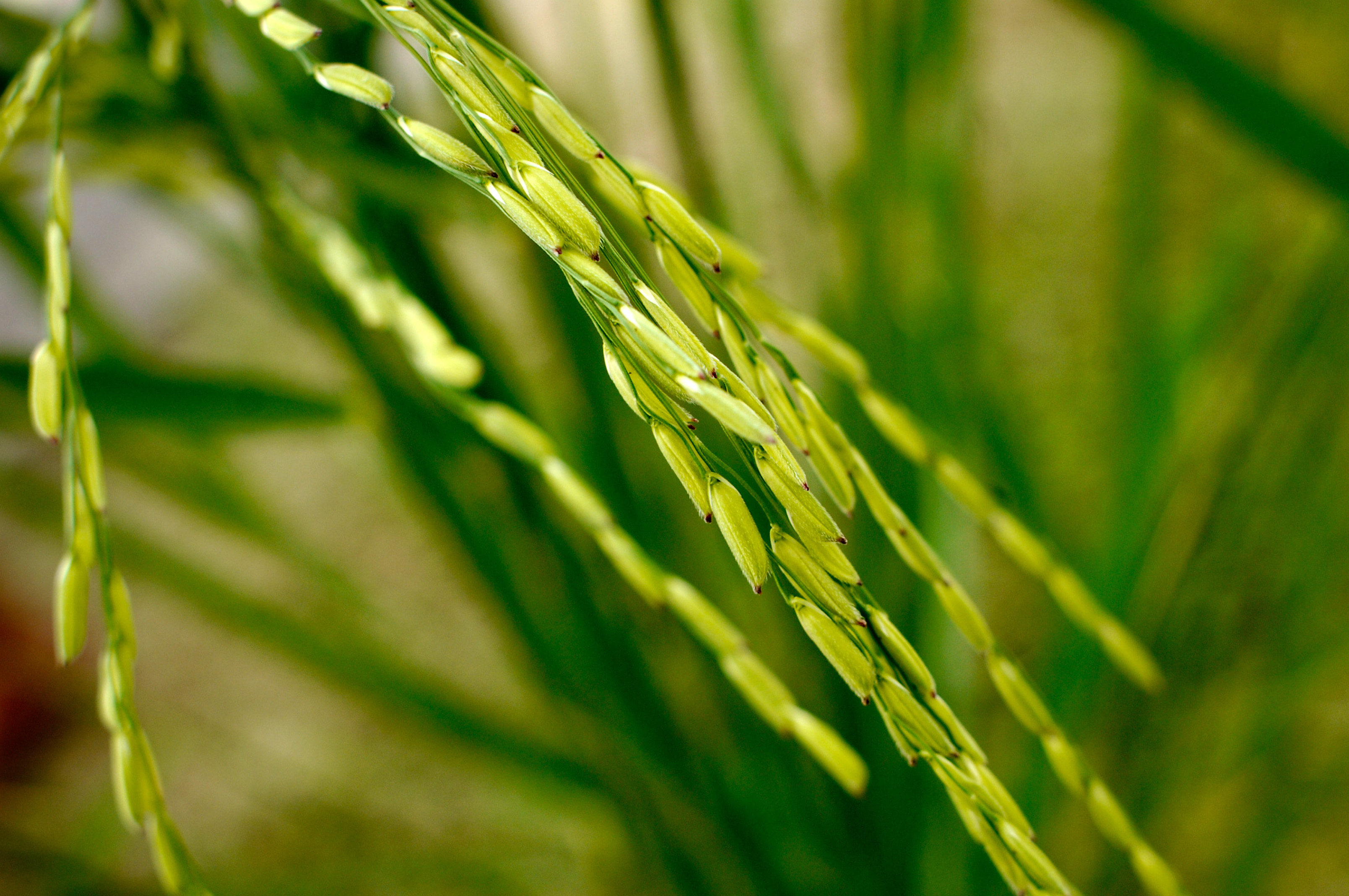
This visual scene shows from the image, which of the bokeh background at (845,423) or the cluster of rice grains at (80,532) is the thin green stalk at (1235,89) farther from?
the cluster of rice grains at (80,532)

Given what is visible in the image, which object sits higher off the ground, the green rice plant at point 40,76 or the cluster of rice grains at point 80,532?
the green rice plant at point 40,76

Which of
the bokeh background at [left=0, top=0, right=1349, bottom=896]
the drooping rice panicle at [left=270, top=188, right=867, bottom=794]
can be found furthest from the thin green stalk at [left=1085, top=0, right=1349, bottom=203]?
the drooping rice panicle at [left=270, top=188, right=867, bottom=794]

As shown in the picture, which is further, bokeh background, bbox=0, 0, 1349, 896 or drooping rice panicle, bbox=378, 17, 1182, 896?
bokeh background, bbox=0, 0, 1349, 896

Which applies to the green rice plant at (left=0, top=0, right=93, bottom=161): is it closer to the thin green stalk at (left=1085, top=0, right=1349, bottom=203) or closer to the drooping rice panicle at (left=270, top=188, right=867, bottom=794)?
the drooping rice panicle at (left=270, top=188, right=867, bottom=794)

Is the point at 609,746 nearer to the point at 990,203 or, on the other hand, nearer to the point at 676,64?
the point at 676,64

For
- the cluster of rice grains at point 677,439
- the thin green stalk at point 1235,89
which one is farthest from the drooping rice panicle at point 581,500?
the thin green stalk at point 1235,89

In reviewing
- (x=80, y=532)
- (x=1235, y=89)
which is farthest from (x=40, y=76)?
(x=1235, y=89)

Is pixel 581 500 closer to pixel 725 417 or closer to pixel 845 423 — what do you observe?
pixel 725 417
